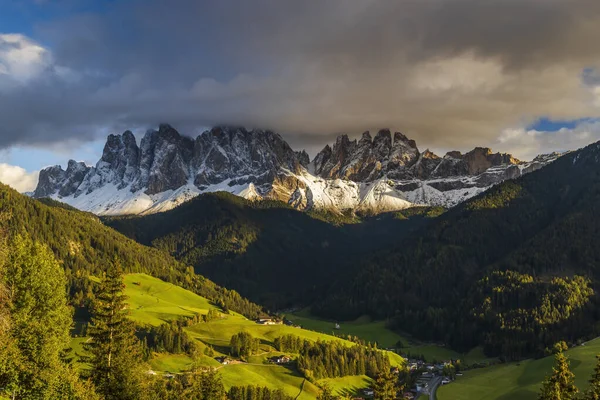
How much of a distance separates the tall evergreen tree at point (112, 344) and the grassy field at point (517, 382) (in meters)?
133

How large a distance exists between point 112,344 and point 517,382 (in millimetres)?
157081

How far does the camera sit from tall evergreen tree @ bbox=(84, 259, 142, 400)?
62.3 m

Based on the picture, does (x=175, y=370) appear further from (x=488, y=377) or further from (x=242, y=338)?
(x=488, y=377)

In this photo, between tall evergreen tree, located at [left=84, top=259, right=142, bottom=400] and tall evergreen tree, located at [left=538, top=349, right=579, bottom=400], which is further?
tall evergreen tree, located at [left=538, top=349, right=579, bottom=400]

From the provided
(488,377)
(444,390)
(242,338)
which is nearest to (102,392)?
(242,338)

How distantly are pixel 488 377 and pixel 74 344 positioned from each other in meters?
145

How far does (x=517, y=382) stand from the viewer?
179750 millimetres

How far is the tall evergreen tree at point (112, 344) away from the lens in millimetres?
62344

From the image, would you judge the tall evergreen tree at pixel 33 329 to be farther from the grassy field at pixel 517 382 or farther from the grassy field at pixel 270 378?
the grassy field at pixel 517 382

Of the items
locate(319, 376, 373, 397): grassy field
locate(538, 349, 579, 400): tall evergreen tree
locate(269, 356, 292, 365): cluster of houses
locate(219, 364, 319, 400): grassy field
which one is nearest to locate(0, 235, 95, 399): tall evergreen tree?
locate(538, 349, 579, 400): tall evergreen tree

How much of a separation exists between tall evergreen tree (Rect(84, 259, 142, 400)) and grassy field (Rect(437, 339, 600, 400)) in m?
133

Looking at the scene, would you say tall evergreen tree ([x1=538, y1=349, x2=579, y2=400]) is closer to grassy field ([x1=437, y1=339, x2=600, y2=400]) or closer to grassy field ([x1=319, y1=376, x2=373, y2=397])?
grassy field ([x1=437, y1=339, x2=600, y2=400])

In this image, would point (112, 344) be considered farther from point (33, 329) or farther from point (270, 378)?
point (270, 378)

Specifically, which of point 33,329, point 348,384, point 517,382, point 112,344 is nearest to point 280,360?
point 348,384
